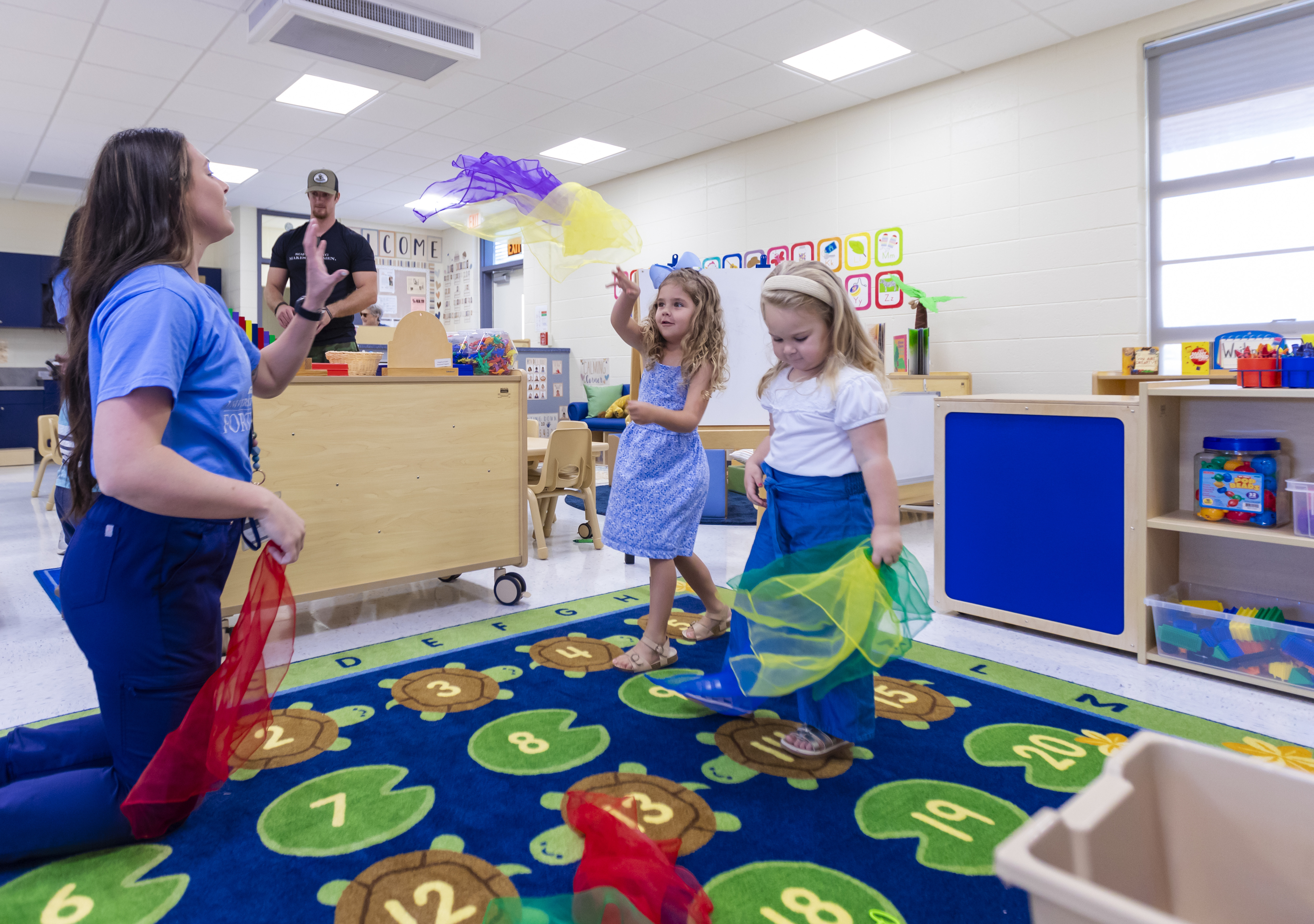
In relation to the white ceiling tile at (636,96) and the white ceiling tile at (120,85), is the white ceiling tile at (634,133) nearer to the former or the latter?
the white ceiling tile at (636,96)

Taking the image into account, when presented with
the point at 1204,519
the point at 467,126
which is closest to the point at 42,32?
the point at 467,126

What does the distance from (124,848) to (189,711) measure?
317mm

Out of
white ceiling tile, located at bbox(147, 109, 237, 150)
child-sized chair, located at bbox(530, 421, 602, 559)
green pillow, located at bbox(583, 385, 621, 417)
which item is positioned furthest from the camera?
green pillow, located at bbox(583, 385, 621, 417)

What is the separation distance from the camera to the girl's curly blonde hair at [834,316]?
67.5 inches

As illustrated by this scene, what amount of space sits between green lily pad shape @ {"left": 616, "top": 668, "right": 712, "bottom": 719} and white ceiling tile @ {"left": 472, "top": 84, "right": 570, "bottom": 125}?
465 centimetres

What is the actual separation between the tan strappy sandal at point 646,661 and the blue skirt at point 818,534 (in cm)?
52

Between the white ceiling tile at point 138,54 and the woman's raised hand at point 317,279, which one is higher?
the white ceiling tile at point 138,54

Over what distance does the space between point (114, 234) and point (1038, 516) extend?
2.55 meters

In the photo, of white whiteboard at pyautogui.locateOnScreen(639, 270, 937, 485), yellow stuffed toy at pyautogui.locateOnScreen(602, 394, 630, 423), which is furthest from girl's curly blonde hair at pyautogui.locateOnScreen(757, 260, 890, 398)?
yellow stuffed toy at pyautogui.locateOnScreen(602, 394, 630, 423)

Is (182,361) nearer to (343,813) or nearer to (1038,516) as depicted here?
(343,813)

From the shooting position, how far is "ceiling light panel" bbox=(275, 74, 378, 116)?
17.8ft

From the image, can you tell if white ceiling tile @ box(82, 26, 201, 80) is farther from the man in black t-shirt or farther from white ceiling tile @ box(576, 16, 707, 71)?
white ceiling tile @ box(576, 16, 707, 71)

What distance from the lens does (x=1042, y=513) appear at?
8.57ft

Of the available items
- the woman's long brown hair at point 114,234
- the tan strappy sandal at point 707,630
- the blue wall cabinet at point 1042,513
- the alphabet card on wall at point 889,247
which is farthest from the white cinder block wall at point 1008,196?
the woman's long brown hair at point 114,234
